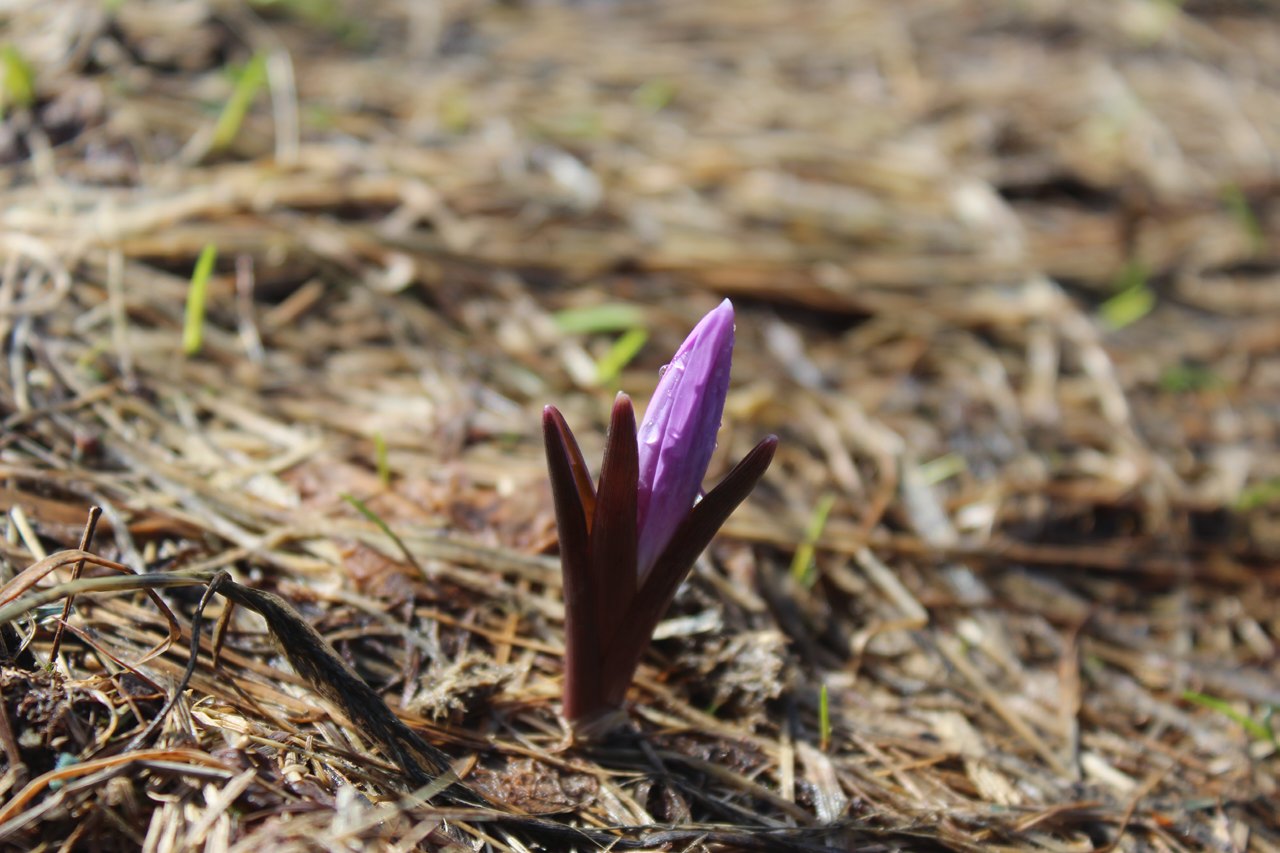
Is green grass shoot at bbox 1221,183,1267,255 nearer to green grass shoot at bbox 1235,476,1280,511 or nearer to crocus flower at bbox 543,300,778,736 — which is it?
green grass shoot at bbox 1235,476,1280,511

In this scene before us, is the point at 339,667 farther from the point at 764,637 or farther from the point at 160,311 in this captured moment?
the point at 160,311

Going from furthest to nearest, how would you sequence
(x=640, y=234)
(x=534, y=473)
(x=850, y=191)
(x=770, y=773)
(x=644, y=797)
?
(x=850, y=191)
(x=640, y=234)
(x=534, y=473)
(x=770, y=773)
(x=644, y=797)

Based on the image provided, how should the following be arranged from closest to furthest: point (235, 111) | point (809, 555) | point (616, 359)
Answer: point (809, 555) → point (616, 359) → point (235, 111)

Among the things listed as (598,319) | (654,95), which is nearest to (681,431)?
(598,319)

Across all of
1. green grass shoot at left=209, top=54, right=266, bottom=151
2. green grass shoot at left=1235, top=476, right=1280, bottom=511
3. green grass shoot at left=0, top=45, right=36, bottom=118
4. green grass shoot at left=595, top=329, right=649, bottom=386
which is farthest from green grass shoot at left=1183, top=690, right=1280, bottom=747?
green grass shoot at left=0, top=45, right=36, bottom=118

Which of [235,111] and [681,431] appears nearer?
[681,431]

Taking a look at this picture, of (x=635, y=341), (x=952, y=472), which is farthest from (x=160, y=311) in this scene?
(x=952, y=472)

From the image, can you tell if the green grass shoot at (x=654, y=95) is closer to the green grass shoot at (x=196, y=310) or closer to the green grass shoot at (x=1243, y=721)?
the green grass shoot at (x=196, y=310)

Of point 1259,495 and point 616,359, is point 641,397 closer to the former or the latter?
point 616,359
